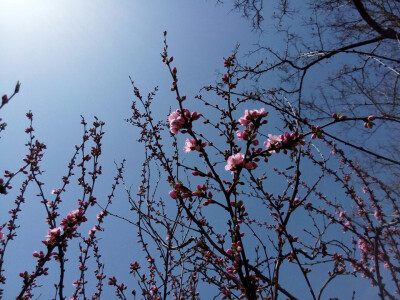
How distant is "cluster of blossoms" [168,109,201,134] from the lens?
168 centimetres

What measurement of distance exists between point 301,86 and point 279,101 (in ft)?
6.71

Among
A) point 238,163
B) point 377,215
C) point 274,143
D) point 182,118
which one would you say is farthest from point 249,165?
point 377,215

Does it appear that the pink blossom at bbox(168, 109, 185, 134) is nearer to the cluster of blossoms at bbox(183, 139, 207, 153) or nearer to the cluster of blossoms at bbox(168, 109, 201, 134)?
the cluster of blossoms at bbox(168, 109, 201, 134)

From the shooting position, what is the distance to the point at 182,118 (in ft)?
5.52

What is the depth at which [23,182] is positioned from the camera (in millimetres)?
4320

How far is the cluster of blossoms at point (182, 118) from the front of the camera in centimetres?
168

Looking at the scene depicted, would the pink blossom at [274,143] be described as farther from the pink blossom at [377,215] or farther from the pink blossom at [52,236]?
the pink blossom at [377,215]

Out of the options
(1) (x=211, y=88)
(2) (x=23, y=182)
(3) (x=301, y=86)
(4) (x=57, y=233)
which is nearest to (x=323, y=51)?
(3) (x=301, y=86)

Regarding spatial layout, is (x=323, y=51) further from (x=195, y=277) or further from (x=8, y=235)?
(x=8, y=235)

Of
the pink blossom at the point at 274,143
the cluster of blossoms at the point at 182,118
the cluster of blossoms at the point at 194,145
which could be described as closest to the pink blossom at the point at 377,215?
the pink blossom at the point at 274,143

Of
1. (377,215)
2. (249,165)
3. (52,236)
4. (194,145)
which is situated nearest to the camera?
(249,165)

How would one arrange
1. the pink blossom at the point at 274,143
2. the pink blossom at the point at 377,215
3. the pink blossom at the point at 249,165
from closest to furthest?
the pink blossom at the point at 249,165, the pink blossom at the point at 274,143, the pink blossom at the point at 377,215

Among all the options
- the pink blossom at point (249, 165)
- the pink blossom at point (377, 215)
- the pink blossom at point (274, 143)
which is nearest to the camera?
the pink blossom at point (249, 165)

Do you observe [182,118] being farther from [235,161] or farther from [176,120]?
[235,161]
